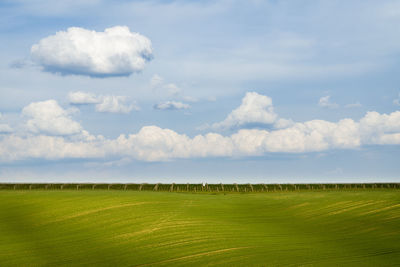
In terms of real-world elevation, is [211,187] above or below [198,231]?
above

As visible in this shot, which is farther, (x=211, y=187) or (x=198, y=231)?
(x=211, y=187)

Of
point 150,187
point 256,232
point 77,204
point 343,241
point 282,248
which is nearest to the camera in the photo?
point 282,248

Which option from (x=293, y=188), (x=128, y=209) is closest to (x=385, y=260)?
(x=128, y=209)

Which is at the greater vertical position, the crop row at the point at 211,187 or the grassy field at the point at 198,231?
the crop row at the point at 211,187

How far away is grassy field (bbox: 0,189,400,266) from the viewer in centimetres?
2156

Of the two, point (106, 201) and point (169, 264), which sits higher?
point (106, 201)

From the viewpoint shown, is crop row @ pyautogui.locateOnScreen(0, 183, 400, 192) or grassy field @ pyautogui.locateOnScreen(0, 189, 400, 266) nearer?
grassy field @ pyautogui.locateOnScreen(0, 189, 400, 266)

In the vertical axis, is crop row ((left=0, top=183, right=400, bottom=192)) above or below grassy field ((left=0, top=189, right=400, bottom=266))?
above

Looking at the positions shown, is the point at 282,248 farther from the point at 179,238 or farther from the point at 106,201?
the point at 106,201

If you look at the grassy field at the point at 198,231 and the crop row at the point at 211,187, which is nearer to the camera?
the grassy field at the point at 198,231

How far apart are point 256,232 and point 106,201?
14.4m

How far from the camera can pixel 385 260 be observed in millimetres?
19672

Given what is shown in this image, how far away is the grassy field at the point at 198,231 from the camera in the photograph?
2156 centimetres

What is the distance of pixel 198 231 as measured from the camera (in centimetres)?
2703
